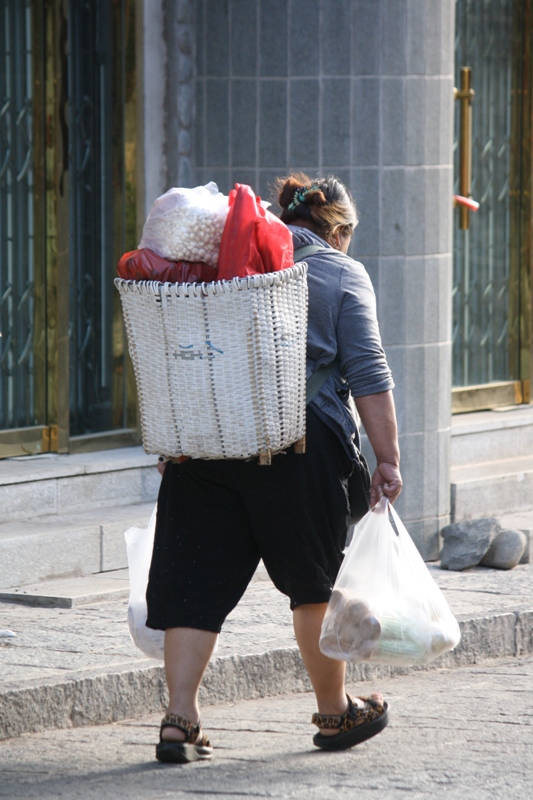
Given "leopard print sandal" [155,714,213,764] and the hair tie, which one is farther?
the hair tie

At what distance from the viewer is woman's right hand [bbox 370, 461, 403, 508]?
453 centimetres

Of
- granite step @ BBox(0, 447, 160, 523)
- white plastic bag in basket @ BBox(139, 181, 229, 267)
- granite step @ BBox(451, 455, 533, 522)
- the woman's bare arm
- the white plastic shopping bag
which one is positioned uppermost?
Answer: white plastic bag in basket @ BBox(139, 181, 229, 267)

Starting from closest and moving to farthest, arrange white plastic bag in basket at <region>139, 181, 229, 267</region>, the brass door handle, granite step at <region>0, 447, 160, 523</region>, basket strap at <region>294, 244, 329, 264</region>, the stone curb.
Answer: white plastic bag in basket at <region>139, 181, 229, 267</region>
basket strap at <region>294, 244, 329, 264</region>
the stone curb
granite step at <region>0, 447, 160, 523</region>
the brass door handle

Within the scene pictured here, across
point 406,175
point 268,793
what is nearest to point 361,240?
point 406,175

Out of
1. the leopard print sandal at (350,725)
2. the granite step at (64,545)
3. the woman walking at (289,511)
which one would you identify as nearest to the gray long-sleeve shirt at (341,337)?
the woman walking at (289,511)

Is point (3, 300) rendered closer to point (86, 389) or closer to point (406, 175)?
point (86, 389)

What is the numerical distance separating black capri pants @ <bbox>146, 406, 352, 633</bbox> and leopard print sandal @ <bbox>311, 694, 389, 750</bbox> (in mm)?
359

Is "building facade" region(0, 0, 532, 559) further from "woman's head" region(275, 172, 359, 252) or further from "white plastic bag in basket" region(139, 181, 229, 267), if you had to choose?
"white plastic bag in basket" region(139, 181, 229, 267)

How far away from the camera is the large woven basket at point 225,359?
13.7ft

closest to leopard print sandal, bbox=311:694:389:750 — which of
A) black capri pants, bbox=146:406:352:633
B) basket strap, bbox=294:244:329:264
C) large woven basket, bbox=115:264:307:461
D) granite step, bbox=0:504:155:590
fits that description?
black capri pants, bbox=146:406:352:633

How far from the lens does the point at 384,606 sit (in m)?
4.47

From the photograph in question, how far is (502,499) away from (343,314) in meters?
4.43

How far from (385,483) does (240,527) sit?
443mm

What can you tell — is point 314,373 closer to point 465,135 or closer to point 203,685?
point 203,685
